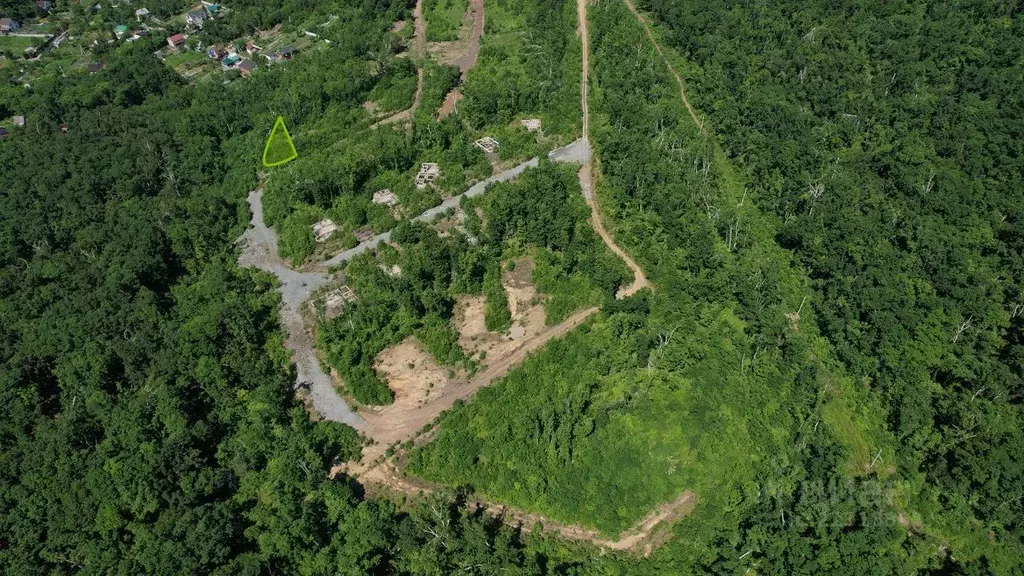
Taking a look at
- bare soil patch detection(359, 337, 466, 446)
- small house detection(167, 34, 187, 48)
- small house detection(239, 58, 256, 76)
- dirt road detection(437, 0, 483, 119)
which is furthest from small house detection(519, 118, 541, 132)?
small house detection(167, 34, 187, 48)

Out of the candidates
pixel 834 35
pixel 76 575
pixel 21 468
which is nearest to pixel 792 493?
pixel 76 575

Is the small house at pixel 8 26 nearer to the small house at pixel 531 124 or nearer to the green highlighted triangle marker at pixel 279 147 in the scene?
the green highlighted triangle marker at pixel 279 147

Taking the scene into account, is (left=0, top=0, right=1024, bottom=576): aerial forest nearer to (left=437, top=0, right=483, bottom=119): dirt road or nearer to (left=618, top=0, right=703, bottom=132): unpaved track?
(left=618, top=0, right=703, bottom=132): unpaved track

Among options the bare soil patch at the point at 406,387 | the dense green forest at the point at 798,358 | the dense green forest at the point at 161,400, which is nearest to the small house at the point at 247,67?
the dense green forest at the point at 161,400

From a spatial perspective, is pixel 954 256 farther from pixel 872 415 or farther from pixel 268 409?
pixel 268 409

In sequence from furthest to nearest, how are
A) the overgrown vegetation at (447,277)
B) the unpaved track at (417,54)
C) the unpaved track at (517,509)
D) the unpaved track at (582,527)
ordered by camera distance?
the unpaved track at (417,54) → the overgrown vegetation at (447,277) → the unpaved track at (517,509) → the unpaved track at (582,527)

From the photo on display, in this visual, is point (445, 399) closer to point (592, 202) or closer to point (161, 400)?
point (161, 400)
